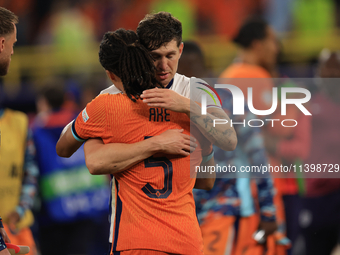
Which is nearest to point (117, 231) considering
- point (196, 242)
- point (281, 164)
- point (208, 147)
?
point (196, 242)

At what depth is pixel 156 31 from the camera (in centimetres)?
233

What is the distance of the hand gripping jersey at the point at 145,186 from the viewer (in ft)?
7.24

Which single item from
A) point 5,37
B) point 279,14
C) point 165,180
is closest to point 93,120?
point 165,180

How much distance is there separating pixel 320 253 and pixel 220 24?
30.3ft

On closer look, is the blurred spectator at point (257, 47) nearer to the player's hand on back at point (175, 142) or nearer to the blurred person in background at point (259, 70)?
the blurred person in background at point (259, 70)

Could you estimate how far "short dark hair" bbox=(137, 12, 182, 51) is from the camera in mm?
2326

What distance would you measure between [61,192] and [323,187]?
9.54 feet

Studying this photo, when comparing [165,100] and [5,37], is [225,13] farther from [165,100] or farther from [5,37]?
[165,100]

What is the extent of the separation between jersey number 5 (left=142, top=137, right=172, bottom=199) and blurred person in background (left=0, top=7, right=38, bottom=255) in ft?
6.75

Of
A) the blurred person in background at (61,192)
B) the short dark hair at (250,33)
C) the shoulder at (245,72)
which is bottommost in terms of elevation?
the blurred person in background at (61,192)

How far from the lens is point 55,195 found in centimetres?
524

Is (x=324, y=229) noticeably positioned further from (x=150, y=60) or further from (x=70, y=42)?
(x=70, y=42)

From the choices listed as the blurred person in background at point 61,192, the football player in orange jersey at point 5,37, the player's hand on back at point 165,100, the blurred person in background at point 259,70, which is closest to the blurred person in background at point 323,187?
the blurred person in background at point 259,70

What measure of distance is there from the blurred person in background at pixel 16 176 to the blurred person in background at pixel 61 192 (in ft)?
3.11
